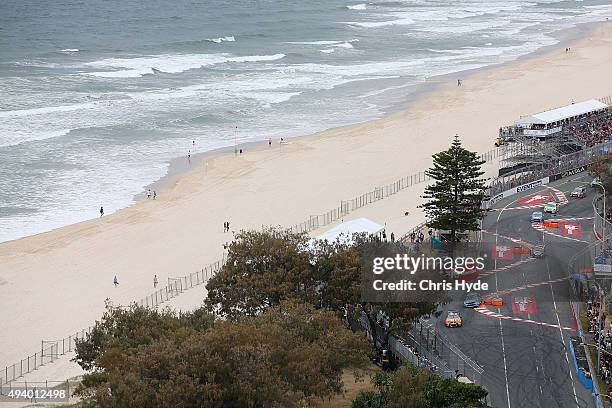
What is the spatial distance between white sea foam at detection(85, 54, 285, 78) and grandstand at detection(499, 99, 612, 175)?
41.7 m

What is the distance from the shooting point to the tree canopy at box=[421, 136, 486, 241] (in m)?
34.5

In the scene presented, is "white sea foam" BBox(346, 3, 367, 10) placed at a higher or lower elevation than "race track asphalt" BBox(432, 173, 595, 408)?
higher

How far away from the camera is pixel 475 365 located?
2622 centimetres

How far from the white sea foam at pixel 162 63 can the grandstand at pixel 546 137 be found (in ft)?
137

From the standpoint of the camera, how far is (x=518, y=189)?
1679 inches

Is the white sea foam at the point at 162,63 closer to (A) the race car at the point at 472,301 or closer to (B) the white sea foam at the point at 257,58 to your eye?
Result: (B) the white sea foam at the point at 257,58

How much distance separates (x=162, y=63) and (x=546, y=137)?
1889 inches

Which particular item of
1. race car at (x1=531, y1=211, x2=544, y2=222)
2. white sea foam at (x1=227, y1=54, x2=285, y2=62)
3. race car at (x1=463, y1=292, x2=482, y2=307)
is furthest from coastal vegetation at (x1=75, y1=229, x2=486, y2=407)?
white sea foam at (x1=227, y1=54, x2=285, y2=62)

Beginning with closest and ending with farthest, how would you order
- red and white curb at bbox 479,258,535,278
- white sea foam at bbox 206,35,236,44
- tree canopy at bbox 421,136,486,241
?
red and white curb at bbox 479,258,535,278 → tree canopy at bbox 421,136,486,241 → white sea foam at bbox 206,35,236,44

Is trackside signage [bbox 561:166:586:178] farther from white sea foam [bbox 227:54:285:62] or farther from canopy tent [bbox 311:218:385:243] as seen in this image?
white sea foam [bbox 227:54:285:62]

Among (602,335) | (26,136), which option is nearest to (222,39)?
(26,136)

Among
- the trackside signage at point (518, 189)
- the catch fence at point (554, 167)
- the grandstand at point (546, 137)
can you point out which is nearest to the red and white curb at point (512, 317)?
the trackside signage at point (518, 189)

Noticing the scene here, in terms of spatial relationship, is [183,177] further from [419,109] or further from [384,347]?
[384,347]

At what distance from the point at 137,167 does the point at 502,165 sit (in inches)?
767
